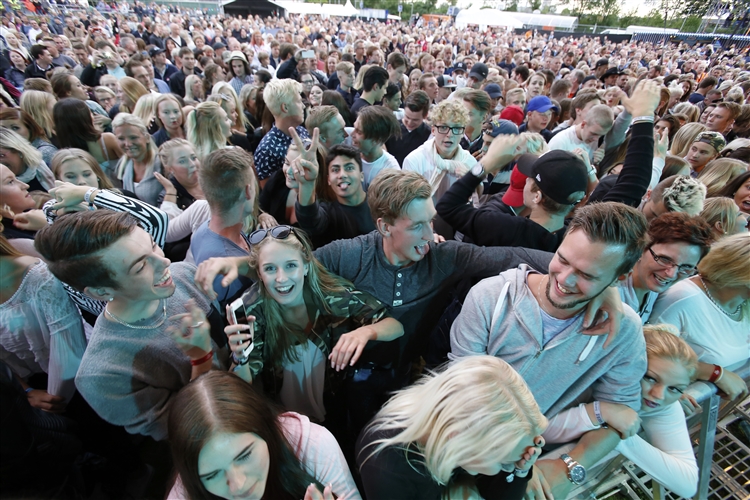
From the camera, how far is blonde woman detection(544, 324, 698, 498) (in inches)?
66.0

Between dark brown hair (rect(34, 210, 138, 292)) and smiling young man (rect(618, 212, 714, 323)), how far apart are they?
252 cm

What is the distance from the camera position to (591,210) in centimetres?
148

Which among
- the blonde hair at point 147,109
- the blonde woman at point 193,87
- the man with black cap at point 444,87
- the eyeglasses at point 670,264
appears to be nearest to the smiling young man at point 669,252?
the eyeglasses at point 670,264

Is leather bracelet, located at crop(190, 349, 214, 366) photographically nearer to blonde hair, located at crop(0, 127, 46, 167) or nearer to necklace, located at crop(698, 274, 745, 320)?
blonde hair, located at crop(0, 127, 46, 167)

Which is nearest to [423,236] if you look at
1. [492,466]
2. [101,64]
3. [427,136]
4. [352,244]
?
[352,244]

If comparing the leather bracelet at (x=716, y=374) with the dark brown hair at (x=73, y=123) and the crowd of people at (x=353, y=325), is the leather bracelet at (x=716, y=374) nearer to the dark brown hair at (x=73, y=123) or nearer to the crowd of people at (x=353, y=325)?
the crowd of people at (x=353, y=325)

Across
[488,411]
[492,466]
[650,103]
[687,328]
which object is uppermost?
[650,103]

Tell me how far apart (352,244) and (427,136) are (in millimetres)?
2974

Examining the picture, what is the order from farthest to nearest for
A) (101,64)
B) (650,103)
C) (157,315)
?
(101,64) → (650,103) → (157,315)

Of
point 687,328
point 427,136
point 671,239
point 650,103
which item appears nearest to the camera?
point 671,239

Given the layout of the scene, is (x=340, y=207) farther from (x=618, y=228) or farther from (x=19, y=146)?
(x=19, y=146)

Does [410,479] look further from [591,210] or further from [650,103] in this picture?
[650,103]

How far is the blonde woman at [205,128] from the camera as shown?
342cm

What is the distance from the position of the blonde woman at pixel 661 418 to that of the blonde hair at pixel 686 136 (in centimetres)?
376
